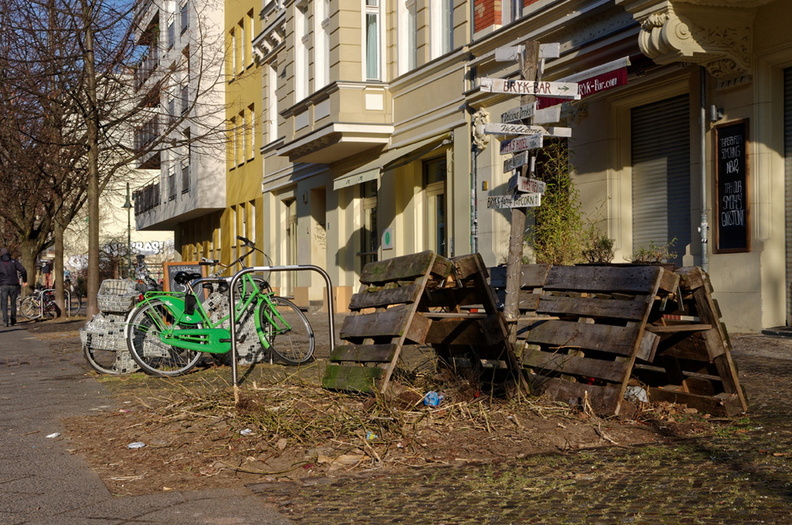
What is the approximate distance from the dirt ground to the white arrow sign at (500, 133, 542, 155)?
5.40 feet

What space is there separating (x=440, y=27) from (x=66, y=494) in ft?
51.4

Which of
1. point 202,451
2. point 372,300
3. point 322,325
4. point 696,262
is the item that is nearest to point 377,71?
point 322,325

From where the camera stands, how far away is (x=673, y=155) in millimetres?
13328

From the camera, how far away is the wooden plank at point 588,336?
18.9 ft

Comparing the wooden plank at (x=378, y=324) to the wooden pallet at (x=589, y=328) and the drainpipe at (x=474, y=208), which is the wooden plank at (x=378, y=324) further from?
the drainpipe at (x=474, y=208)

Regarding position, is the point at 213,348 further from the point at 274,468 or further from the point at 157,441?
the point at 274,468

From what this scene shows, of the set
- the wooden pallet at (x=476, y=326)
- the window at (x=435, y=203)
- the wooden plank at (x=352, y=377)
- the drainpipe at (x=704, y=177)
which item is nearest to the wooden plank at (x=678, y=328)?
the wooden pallet at (x=476, y=326)

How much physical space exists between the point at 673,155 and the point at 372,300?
7877 millimetres

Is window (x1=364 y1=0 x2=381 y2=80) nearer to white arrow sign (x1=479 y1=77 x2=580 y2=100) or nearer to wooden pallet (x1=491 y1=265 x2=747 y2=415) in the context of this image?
white arrow sign (x1=479 y1=77 x2=580 y2=100)

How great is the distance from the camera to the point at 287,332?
9.97 meters

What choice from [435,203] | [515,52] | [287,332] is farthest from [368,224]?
[515,52]

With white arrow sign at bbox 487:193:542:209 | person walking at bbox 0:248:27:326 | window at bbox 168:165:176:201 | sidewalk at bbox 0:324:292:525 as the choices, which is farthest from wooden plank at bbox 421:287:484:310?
window at bbox 168:165:176:201

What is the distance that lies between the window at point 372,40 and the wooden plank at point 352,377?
A: 48.7 ft

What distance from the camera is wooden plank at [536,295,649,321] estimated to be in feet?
19.0
